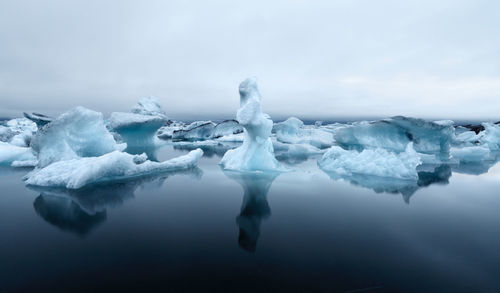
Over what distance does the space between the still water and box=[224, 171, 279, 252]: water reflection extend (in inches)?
1.4

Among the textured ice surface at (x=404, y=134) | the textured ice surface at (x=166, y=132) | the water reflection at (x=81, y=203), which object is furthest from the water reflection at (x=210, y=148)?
the textured ice surface at (x=166, y=132)

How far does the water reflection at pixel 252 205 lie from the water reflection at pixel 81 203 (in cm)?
234

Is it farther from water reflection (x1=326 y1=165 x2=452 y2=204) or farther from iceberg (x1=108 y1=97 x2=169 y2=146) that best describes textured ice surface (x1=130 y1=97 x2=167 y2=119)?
water reflection (x1=326 y1=165 x2=452 y2=204)

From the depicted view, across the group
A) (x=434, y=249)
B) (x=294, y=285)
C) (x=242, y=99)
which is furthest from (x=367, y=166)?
(x=294, y=285)

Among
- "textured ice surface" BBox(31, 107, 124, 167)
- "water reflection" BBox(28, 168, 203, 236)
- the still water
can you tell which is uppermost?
"textured ice surface" BBox(31, 107, 124, 167)

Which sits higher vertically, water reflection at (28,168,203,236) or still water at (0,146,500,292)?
water reflection at (28,168,203,236)

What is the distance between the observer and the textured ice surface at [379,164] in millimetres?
8477

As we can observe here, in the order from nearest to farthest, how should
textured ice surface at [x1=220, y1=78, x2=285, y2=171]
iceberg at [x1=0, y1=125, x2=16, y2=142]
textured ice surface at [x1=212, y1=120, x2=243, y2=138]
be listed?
textured ice surface at [x1=220, y1=78, x2=285, y2=171] → iceberg at [x1=0, y1=125, x2=16, y2=142] → textured ice surface at [x1=212, y1=120, x2=243, y2=138]

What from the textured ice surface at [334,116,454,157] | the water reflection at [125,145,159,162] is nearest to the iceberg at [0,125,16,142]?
the water reflection at [125,145,159,162]

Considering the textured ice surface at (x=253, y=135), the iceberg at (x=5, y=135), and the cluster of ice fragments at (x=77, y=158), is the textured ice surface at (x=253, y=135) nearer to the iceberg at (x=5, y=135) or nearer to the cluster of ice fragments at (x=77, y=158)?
the cluster of ice fragments at (x=77, y=158)

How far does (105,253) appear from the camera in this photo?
10.3 feet

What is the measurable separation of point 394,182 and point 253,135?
15.9 feet

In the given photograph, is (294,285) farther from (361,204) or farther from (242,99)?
(242,99)

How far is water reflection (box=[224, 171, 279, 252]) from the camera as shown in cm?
371
